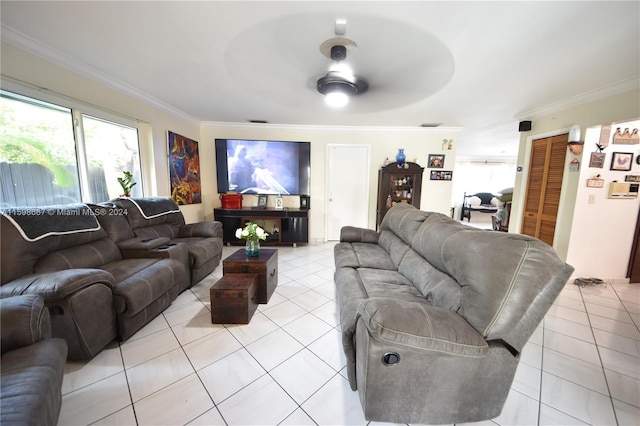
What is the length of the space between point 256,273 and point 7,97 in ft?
7.81

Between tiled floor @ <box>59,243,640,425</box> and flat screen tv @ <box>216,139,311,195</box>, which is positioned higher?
flat screen tv @ <box>216,139,311,195</box>

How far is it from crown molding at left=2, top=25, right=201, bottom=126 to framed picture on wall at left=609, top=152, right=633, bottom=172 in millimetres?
5706

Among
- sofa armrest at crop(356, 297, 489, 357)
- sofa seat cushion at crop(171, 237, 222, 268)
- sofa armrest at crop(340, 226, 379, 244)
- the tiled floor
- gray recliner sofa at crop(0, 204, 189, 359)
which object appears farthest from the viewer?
sofa armrest at crop(340, 226, 379, 244)

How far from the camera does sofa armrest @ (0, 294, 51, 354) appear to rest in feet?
3.14

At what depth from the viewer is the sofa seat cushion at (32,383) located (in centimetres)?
74

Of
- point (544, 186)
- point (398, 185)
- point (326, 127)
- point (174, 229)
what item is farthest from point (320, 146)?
point (544, 186)

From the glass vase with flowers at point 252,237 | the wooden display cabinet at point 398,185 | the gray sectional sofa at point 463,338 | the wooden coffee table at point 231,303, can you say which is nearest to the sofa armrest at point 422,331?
the gray sectional sofa at point 463,338

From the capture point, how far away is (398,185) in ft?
13.8

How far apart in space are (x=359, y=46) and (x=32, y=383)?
8.07 ft

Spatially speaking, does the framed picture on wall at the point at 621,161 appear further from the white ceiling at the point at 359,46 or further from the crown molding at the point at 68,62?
the crown molding at the point at 68,62

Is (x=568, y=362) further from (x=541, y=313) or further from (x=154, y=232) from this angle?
(x=154, y=232)

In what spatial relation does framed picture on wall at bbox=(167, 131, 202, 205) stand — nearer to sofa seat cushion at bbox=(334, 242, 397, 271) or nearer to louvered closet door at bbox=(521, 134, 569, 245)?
sofa seat cushion at bbox=(334, 242, 397, 271)

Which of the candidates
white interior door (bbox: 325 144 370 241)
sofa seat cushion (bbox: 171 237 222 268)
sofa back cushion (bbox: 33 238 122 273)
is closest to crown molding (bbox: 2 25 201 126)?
sofa back cushion (bbox: 33 238 122 273)

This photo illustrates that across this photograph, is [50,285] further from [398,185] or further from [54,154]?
[398,185]
